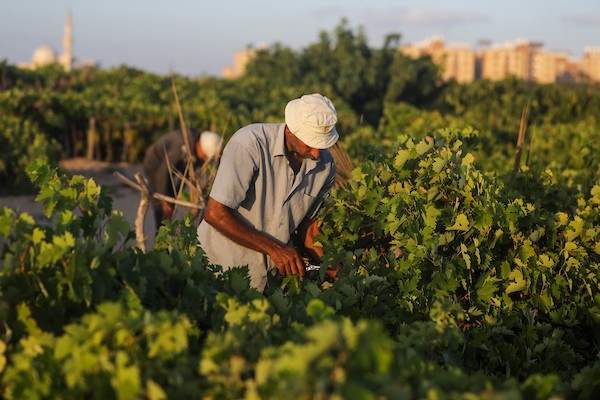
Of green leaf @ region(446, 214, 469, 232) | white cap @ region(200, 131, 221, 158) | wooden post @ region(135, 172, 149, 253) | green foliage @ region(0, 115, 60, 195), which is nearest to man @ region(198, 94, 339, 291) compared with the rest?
green leaf @ region(446, 214, 469, 232)

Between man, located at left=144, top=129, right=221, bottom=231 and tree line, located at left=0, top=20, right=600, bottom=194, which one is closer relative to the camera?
man, located at left=144, top=129, right=221, bottom=231

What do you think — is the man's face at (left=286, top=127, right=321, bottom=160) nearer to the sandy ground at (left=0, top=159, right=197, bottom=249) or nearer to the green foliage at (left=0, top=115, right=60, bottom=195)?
the sandy ground at (left=0, top=159, right=197, bottom=249)

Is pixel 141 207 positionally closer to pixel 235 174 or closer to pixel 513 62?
pixel 235 174

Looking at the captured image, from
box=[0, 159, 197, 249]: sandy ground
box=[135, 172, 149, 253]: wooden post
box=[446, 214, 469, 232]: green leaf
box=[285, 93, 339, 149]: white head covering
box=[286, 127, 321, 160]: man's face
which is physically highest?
box=[285, 93, 339, 149]: white head covering

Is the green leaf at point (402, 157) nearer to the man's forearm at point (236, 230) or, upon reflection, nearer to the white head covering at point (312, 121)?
the white head covering at point (312, 121)

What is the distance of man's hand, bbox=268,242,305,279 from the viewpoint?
3.69m

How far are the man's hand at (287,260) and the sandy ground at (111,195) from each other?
5.92m

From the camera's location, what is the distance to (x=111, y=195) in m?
14.1

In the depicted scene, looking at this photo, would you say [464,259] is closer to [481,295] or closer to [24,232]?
[481,295]

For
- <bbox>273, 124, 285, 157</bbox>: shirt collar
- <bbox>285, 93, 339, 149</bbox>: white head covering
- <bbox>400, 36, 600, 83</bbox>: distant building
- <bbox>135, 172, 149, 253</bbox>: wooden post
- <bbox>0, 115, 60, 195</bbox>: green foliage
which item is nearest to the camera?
<bbox>285, 93, 339, 149</bbox>: white head covering

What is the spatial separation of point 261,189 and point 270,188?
6cm

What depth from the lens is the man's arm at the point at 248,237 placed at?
3.66 m

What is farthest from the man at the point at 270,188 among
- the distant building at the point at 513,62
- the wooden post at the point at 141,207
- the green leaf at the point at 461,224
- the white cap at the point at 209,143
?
the distant building at the point at 513,62

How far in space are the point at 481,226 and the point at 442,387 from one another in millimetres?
2168
